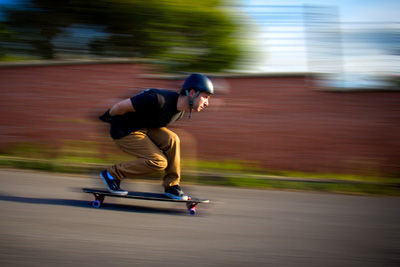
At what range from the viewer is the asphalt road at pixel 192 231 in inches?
108

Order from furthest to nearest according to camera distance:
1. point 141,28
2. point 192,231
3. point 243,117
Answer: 1. point 141,28
2. point 243,117
3. point 192,231

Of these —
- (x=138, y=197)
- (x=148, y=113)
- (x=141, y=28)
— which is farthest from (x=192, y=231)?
(x=141, y=28)

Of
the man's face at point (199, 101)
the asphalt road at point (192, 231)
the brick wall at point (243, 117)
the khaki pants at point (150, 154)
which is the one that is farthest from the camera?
the brick wall at point (243, 117)

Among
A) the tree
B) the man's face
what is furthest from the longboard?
the tree

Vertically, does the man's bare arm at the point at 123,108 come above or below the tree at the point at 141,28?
below

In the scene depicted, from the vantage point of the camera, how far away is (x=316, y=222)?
13.9 ft

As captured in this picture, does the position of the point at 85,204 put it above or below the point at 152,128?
below

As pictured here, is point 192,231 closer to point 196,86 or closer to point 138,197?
point 138,197

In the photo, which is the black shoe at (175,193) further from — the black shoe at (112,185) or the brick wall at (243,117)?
the brick wall at (243,117)

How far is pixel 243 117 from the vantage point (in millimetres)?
7691

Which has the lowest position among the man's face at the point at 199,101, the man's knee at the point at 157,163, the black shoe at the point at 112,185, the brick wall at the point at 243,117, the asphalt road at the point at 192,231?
the asphalt road at the point at 192,231

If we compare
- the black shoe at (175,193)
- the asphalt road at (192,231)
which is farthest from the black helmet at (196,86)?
the asphalt road at (192,231)

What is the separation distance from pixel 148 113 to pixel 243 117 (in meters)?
3.90

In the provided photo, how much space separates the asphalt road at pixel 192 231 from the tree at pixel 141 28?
479cm
